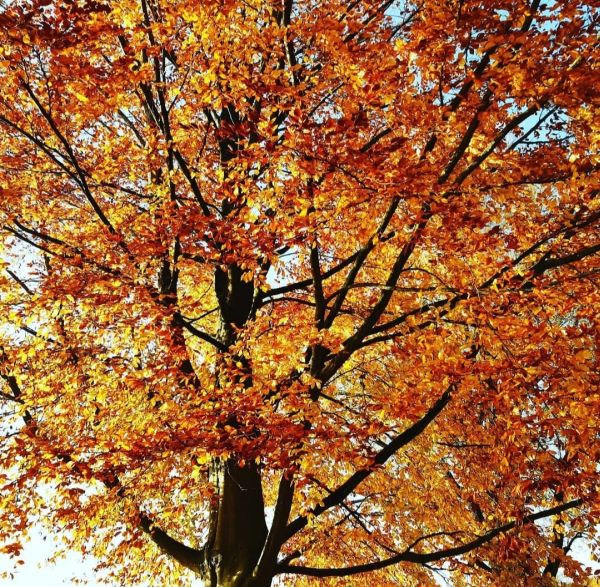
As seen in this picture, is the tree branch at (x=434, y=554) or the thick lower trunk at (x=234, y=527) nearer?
the tree branch at (x=434, y=554)

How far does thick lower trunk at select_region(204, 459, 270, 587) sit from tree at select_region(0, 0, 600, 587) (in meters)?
0.03

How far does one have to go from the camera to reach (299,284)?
30.6 ft

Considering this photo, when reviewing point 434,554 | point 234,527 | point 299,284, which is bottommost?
point 434,554

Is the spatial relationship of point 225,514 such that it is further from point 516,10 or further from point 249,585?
point 516,10

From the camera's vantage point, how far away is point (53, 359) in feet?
30.6

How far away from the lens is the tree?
6223 millimetres

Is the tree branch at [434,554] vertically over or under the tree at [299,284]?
under

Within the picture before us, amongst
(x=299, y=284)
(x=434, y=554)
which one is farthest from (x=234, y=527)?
(x=299, y=284)

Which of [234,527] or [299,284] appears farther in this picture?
[299,284]

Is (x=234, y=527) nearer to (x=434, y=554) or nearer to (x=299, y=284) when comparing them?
(x=434, y=554)

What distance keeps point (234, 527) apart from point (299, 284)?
4085 millimetres

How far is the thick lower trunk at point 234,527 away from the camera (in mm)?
7051

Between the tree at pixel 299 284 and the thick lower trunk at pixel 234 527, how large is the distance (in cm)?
3

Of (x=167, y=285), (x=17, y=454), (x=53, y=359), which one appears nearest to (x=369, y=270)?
(x=167, y=285)
